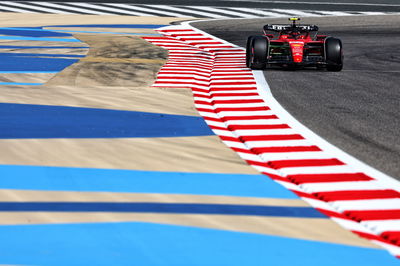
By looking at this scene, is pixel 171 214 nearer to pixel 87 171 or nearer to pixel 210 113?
pixel 87 171

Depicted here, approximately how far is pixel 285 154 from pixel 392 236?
2.33 metres

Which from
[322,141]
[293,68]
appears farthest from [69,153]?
[293,68]

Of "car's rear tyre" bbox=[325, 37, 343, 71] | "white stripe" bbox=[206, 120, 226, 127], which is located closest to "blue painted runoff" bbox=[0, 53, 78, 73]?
"car's rear tyre" bbox=[325, 37, 343, 71]

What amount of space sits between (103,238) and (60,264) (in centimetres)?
45

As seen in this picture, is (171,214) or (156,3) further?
(156,3)

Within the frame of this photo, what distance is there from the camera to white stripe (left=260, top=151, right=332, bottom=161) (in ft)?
22.0

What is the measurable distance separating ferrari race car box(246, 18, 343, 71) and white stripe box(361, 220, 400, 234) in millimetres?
8504

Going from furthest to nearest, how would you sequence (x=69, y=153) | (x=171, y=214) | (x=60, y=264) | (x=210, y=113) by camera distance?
(x=210, y=113) < (x=69, y=153) < (x=171, y=214) < (x=60, y=264)

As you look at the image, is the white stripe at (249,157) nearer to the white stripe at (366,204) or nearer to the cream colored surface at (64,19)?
the white stripe at (366,204)

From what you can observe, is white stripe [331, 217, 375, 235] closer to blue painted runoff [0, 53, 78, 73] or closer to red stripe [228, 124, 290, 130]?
red stripe [228, 124, 290, 130]

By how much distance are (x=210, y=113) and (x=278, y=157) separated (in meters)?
2.35

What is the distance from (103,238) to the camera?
14.5ft

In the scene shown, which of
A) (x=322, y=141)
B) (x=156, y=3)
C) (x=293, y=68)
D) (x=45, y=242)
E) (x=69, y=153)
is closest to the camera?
(x=45, y=242)

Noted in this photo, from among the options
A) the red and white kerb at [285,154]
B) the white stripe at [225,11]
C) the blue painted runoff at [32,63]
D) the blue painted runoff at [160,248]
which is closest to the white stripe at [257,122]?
the red and white kerb at [285,154]
